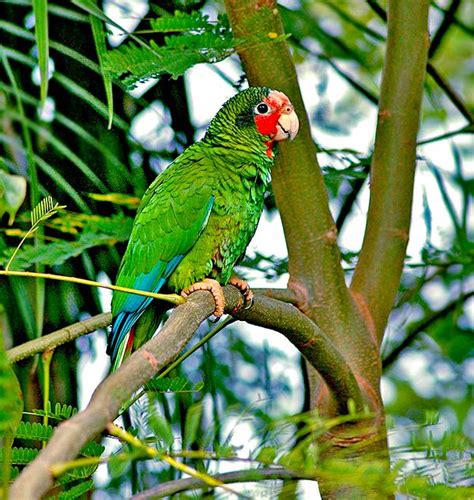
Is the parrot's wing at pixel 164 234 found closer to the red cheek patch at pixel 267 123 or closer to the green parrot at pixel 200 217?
the green parrot at pixel 200 217

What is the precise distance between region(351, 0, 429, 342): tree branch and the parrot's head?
17 centimetres

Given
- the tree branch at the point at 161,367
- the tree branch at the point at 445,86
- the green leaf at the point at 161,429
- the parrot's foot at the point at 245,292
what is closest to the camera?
the tree branch at the point at 161,367

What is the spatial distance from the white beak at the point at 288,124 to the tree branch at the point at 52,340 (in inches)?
15.8

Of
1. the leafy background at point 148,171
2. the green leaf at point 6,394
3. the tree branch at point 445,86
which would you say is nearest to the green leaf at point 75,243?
the leafy background at point 148,171

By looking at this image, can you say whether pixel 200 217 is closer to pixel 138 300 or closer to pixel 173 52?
pixel 138 300

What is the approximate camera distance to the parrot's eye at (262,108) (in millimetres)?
1275

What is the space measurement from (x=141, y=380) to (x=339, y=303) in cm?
72

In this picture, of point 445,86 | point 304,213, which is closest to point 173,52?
point 304,213

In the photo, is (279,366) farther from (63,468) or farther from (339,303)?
(63,468)

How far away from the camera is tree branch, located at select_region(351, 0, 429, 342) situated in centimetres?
126

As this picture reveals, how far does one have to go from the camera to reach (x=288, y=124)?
1221 millimetres

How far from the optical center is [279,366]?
75.7 inches

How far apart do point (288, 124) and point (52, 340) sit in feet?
1.56

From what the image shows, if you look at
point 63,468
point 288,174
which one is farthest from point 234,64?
point 63,468
